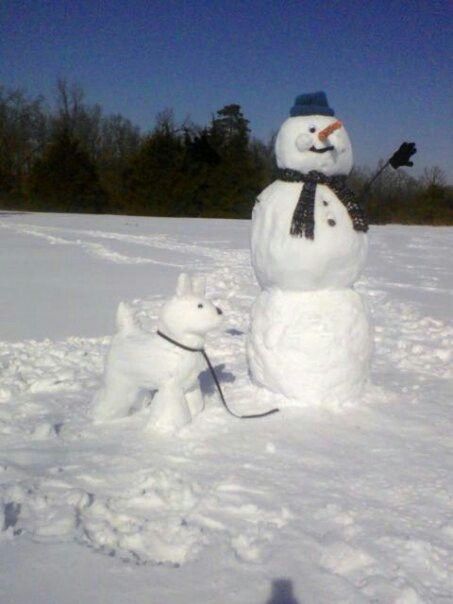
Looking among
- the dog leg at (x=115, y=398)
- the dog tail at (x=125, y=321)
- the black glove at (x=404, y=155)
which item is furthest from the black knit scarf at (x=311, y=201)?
the dog leg at (x=115, y=398)

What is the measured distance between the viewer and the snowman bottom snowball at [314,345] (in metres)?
4.08

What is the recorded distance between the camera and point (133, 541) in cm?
262

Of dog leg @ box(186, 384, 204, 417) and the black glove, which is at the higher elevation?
the black glove

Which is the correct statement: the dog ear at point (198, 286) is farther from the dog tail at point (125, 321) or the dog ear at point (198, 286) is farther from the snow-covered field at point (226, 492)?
the snow-covered field at point (226, 492)

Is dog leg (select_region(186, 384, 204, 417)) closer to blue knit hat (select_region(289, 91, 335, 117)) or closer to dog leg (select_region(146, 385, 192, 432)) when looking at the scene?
dog leg (select_region(146, 385, 192, 432))

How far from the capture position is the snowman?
403 cm

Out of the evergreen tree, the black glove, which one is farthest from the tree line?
the black glove

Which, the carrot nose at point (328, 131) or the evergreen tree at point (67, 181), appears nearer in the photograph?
the carrot nose at point (328, 131)

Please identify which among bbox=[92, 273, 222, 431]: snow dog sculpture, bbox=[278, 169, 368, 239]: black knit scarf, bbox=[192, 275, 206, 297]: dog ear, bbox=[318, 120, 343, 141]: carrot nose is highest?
bbox=[318, 120, 343, 141]: carrot nose

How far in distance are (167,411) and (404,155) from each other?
2.33m

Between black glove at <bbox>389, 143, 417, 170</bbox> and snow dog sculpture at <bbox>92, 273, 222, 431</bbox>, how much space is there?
164cm

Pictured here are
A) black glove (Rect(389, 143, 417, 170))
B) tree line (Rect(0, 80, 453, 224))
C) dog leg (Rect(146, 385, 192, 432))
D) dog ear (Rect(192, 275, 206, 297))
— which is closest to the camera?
dog leg (Rect(146, 385, 192, 432))

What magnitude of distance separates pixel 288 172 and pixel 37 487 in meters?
2.42

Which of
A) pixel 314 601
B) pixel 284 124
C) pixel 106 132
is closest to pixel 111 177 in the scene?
pixel 106 132
